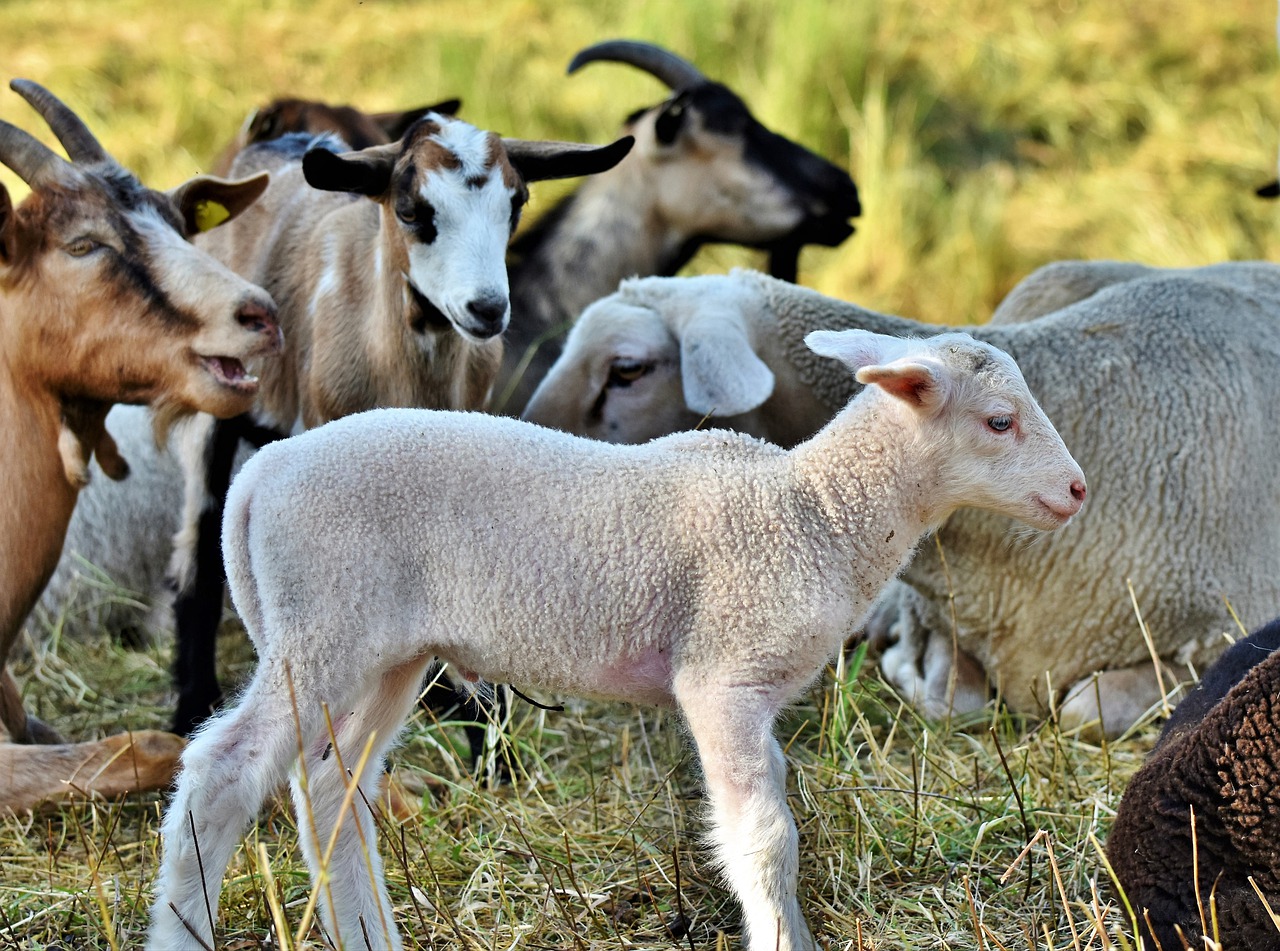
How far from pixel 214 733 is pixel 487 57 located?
6480mm

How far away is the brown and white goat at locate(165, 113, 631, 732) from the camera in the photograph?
3.35m

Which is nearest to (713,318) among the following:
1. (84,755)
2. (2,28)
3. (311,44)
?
(84,755)

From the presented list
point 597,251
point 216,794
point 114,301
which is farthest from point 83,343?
point 597,251

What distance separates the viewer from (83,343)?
3252mm

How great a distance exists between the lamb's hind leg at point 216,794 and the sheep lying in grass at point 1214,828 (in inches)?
52.2

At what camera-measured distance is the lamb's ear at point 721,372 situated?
3.65 m

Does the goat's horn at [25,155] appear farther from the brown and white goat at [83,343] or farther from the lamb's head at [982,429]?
the lamb's head at [982,429]

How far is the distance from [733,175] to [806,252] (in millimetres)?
2132

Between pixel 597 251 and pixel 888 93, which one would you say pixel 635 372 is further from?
pixel 888 93

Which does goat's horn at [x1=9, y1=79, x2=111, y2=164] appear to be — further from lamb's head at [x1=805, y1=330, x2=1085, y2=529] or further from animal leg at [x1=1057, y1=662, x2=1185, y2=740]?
animal leg at [x1=1057, y1=662, x2=1185, y2=740]

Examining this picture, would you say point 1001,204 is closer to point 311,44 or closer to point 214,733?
point 311,44

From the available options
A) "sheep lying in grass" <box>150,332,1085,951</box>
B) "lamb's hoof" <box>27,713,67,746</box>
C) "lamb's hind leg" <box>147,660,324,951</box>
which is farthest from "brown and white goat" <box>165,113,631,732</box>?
"lamb's hind leg" <box>147,660,324,951</box>

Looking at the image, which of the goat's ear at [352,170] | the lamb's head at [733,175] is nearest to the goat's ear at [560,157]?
the goat's ear at [352,170]

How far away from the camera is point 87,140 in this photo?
3.41 m
